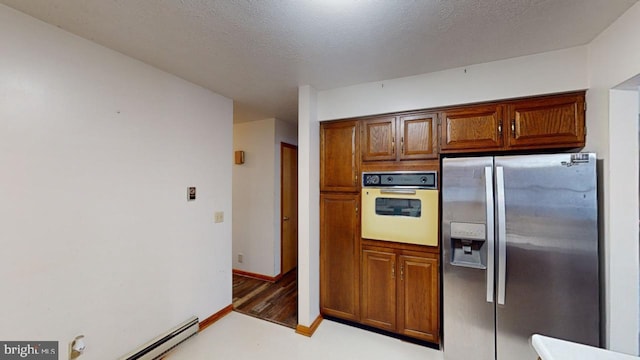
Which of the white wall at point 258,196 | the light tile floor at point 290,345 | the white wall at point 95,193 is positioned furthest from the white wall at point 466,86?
the light tile floor at point 290,345

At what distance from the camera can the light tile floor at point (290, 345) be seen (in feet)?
6.82

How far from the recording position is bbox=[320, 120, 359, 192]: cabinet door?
98.2 inches

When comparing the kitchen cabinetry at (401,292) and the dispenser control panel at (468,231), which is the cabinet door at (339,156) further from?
the dispenser control panel at (468,231)

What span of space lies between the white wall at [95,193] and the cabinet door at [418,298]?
201cm

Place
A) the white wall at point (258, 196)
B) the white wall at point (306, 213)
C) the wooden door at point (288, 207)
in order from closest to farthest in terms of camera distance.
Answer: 1. the white wall at point (306, 213)
2. the white wall at point (258, 196)
3. the wooden door at point (288, 207)

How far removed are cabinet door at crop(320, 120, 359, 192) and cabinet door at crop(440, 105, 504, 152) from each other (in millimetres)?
828

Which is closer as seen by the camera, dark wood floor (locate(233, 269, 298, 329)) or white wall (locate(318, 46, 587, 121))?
white wall (locate(318, 46, 587, 121))

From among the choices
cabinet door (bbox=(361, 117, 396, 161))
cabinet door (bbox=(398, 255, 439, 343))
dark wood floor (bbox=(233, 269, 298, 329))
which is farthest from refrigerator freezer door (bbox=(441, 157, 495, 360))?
dark wood floor (bbox=(233, 269, 298, 329))

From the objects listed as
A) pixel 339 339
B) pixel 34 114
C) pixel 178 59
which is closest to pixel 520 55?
pixel 178 59

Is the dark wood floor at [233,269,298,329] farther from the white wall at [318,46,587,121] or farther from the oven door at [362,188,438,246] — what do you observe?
the white wall at [318,46,587,121]

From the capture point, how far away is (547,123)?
1861 millimetres

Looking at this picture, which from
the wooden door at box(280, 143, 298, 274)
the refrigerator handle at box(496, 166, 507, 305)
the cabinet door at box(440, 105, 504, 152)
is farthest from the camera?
the wooden door at box(280, 143, 298, 274)

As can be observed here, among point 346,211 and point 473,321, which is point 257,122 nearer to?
point 346,211

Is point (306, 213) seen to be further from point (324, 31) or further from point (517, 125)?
point (517, 125)
